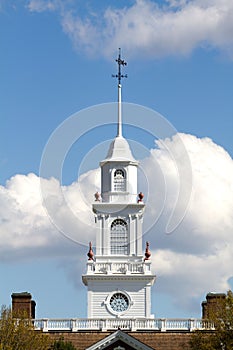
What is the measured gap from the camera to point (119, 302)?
11650 cm

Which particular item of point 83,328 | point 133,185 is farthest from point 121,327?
point 133,185

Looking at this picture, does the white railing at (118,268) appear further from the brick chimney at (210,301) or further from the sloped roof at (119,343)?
the sloped roof at (119,343)

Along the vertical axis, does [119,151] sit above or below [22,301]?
above

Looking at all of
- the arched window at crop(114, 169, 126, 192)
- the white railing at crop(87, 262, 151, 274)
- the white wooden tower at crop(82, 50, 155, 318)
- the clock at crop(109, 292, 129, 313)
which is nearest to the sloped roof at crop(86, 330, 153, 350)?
the white wooden tower at crop(82, 50, 155, 318)

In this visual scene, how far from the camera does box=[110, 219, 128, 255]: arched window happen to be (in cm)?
11912

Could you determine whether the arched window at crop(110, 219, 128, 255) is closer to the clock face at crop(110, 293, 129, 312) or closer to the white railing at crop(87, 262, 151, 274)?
the white railing at crop(87, 262, 151, 274)

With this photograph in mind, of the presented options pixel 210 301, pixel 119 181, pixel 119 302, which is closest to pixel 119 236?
pixel 119 181

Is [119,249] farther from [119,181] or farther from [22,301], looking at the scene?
[22,301]

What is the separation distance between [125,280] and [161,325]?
578 centimetres

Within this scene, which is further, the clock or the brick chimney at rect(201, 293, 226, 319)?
the clock

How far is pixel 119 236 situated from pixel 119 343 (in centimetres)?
1358

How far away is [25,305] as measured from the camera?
117 m

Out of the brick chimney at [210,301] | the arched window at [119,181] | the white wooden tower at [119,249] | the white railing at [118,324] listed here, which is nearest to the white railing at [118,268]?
the white wooden tower at [119,249]

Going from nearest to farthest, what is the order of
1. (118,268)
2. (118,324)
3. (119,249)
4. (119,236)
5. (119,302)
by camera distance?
1. (118,324)
2. (119,302)
3. (118,268)
4. (119,249)
5. (119,236)
